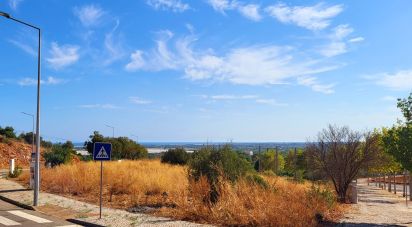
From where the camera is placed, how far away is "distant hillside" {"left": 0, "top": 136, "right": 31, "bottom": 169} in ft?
167

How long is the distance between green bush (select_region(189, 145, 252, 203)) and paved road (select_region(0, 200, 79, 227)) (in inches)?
206

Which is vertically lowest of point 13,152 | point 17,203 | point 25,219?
point 17,203

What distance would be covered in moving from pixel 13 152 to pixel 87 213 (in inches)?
1717

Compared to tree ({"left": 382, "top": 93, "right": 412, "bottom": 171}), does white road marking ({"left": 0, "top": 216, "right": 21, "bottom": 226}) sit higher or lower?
lower

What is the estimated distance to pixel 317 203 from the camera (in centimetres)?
1440

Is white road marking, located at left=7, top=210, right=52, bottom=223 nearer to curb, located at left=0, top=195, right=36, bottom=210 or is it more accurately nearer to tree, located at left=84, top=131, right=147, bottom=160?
curb, located at left=0, top=195, right=36, bottom=210

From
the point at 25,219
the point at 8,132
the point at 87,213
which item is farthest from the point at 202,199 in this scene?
the point at 8,132

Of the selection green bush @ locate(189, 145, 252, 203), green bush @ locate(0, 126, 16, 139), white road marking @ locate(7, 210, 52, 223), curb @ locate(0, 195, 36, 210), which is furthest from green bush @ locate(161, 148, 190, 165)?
green bush @ locate(0, 126, 16, 139)

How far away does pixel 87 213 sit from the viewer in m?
14.4


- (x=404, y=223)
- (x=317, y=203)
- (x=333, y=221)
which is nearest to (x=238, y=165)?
(x=317, y=203)

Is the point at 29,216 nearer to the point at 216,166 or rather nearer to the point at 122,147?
the point at 216,166

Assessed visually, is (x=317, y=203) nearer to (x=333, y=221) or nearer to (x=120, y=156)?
(x=333, y=221)

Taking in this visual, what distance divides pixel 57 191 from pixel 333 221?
13794 mm

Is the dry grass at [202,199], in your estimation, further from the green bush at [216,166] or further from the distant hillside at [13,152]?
the distant hillside at [13,152]
